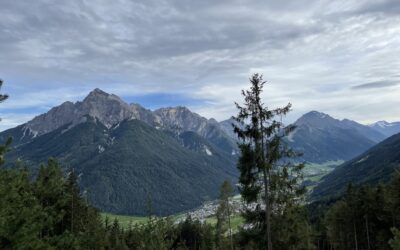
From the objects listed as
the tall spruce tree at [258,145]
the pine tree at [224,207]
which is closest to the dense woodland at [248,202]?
the tall spruce tree at [258,145]

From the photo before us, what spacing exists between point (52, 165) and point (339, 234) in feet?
183

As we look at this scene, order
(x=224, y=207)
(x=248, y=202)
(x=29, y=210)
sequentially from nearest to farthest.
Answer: (x=29, y=210) → (x=248, y=202) → (x=224, y=207)

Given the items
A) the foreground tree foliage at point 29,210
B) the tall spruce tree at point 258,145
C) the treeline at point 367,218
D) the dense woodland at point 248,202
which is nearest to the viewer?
the foreground tree foliage at point 29,210

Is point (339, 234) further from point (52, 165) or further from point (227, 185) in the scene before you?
point (52, 165)

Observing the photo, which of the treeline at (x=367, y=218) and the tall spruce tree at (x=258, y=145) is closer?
the tall spruce tree at (x=258, y=145)

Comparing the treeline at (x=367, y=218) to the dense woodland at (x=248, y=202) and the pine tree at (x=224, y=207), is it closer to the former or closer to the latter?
the dense woodland at (x=248, y=202)

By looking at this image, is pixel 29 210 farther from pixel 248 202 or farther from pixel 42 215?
pixel 248 202

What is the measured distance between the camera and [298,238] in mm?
44094

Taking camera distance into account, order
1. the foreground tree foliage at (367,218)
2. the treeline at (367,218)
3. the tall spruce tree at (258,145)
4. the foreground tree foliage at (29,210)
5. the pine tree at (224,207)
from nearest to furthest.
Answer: the foreground tree foliage at (29,210), the tall spruce tree at (258,145), the treeline at (367,218), the foreground tree foliage at (367,218), the pine tree at (224,207)

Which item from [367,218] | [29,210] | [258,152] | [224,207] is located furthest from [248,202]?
[224,207]

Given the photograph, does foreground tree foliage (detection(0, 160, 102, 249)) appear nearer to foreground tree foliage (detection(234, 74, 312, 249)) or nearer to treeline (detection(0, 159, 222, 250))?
treeline (detection(0, 159, 222, 250))

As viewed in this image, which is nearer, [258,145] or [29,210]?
[29,210]

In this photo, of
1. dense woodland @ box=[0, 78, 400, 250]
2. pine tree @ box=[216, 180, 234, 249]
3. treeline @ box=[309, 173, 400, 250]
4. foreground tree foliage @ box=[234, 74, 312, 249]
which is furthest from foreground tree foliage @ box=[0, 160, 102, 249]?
pine tree @ box=[216, 180, 234, 249]

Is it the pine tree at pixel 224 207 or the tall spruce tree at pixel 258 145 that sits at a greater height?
the tall spruce tree at pixel 258 145
